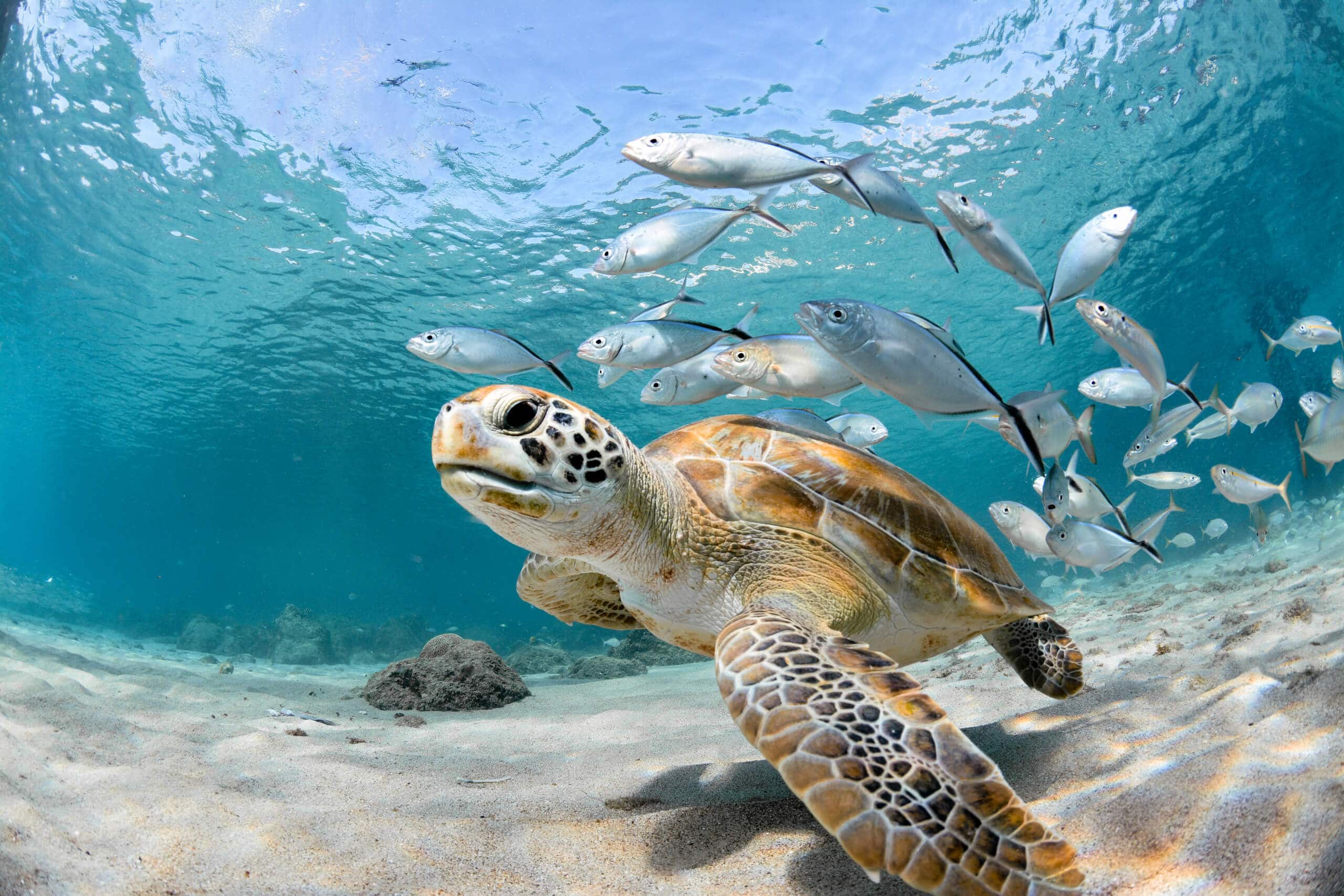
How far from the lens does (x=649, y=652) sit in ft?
36.9

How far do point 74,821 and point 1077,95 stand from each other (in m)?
15.6

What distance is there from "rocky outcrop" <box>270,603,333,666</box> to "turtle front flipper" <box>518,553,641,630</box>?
15115 millimetres

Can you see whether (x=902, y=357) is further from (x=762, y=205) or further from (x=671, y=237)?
(x=671, y=237)

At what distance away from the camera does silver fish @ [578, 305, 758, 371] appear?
2992 mm

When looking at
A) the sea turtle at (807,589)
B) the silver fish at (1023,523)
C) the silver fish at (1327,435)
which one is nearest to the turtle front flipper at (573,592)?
the sea turtle at (807,589)

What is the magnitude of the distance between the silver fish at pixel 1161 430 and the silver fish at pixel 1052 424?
92 centimetres

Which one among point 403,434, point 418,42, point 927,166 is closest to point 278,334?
point 403,434

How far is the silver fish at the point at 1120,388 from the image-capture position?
13.8 feet

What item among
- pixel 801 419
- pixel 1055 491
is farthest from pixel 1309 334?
pixel 801 419

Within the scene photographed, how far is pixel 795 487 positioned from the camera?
2482 millimetres

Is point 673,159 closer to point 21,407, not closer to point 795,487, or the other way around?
point 795,487

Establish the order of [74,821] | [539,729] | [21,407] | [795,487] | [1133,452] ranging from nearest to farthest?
[74,821] → [795,487] → [539,729] → [1133,452] → [21,407]

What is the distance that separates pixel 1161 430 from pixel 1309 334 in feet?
10.4

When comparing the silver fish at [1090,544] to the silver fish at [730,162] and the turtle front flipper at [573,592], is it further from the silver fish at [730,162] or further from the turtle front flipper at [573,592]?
the turtle front flipper at [573,592]
